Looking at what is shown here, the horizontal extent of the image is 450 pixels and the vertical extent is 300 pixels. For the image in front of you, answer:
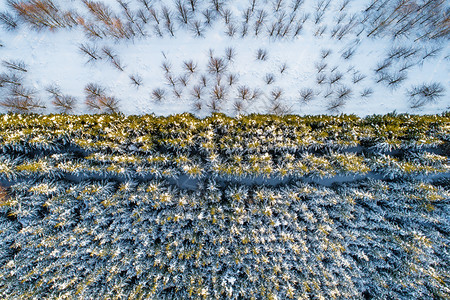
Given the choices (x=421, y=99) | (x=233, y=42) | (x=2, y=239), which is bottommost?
(x=2, y=239)

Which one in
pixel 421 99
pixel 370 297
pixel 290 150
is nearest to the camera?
pixel 290 150

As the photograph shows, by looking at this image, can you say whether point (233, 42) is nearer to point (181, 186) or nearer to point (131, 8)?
point (131, 8)

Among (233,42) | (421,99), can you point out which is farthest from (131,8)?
(421,99)

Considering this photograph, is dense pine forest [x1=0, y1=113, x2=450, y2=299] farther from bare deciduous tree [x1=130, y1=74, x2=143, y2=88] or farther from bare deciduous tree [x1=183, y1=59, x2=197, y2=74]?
bare deciduous tree [x1=183, y1=59, x2=197, y2=74]

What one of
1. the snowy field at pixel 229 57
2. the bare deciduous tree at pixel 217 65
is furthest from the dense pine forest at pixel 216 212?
the bare deciduous tree at pixel 217 65

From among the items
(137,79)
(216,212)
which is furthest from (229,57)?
(216,212)

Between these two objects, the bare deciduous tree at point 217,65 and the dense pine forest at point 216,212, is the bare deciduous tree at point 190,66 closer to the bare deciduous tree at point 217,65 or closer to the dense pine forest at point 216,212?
the bare deciduous tree at point 217,65

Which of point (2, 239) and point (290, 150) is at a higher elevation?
point (290, 150)

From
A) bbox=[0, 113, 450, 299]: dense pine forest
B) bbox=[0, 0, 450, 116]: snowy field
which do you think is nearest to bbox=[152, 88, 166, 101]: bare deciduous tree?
bbox=[0, 0, 450, 116]: snowy field

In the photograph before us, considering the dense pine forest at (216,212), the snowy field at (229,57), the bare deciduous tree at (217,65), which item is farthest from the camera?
the bare deciduous tree at (217,65)
